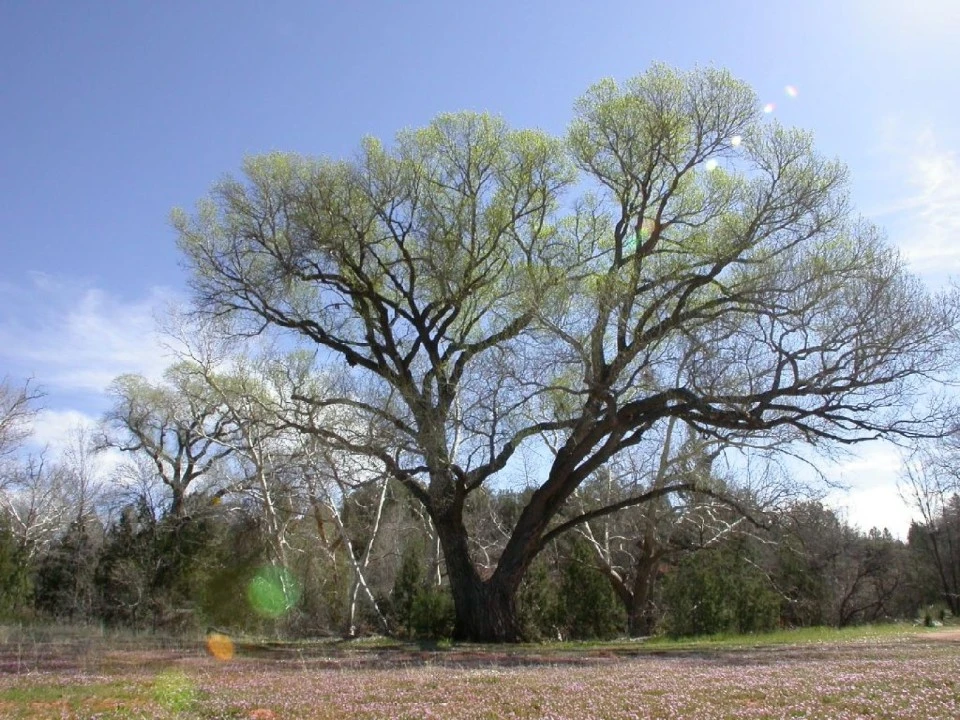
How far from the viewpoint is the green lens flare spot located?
2810 cm

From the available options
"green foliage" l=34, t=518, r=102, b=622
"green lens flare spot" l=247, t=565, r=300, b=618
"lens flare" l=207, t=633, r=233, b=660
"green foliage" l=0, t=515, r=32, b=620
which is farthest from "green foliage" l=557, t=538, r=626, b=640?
"green foliage" l=34, t=518, r=102, b=622

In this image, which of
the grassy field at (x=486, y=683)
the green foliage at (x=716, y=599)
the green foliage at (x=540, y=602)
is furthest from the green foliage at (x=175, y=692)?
the green foliage at (x=540, y=602)

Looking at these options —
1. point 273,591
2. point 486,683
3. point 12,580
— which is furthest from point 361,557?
point 486,683

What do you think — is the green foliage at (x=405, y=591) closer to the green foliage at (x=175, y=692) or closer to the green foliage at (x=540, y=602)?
the green foliage at (x=540, y=602)

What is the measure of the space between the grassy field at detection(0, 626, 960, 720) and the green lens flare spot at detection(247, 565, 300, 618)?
38.0ft

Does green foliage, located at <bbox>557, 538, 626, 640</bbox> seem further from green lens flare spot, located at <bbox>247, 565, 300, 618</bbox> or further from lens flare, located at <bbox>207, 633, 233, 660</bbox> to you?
lens flare, located at <bbox>207, 633, 233, 660</bbox>

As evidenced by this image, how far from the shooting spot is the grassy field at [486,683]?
25.6ft

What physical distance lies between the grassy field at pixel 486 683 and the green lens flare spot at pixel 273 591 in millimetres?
11576

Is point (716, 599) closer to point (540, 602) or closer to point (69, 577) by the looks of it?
point (540, 602)

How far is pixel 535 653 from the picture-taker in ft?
53.7

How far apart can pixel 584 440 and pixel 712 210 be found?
6556mm

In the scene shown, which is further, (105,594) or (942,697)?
(105,594)

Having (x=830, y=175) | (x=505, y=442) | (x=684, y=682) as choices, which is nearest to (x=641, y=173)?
(x=830, y=175)

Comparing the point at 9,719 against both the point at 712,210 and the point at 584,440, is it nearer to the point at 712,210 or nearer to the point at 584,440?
the point at 584,440
